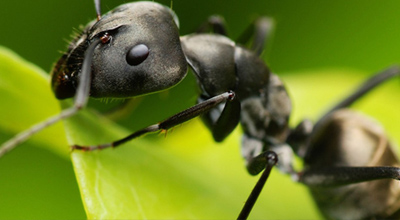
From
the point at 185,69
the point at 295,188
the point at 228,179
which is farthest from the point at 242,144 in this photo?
the point at 185,69

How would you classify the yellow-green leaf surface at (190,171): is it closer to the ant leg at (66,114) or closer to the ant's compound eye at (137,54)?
the ant leg at (66,114)

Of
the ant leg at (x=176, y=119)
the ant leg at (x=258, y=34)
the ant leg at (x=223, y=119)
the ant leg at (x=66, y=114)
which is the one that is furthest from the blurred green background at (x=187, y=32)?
the ant leg at (x=66, y=114)

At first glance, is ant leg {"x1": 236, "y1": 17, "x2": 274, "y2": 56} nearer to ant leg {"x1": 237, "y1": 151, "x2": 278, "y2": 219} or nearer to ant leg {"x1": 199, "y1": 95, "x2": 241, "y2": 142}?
ant leg {"x1": 199, "y1": 95, "x2": 241, "y2": 142}

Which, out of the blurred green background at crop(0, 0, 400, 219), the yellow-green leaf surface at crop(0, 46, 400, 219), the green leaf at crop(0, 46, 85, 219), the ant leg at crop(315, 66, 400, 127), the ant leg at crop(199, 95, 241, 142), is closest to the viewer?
the yellow-green leaf surface at crop(0, 46, 400, 219)

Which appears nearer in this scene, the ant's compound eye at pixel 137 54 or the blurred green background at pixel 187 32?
the ant's compound eye at pixel 137 54

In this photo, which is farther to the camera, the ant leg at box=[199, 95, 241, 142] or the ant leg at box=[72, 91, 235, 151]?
the ant leg at box=[199, 95, 241, 142]

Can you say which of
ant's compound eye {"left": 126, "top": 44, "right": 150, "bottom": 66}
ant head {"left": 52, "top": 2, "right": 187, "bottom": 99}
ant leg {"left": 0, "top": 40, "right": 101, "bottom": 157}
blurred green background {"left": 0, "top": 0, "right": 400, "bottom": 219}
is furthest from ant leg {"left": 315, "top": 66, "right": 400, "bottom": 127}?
ant leg {"left": 0, "top": 40, "right": 101, "bottom": 157}
